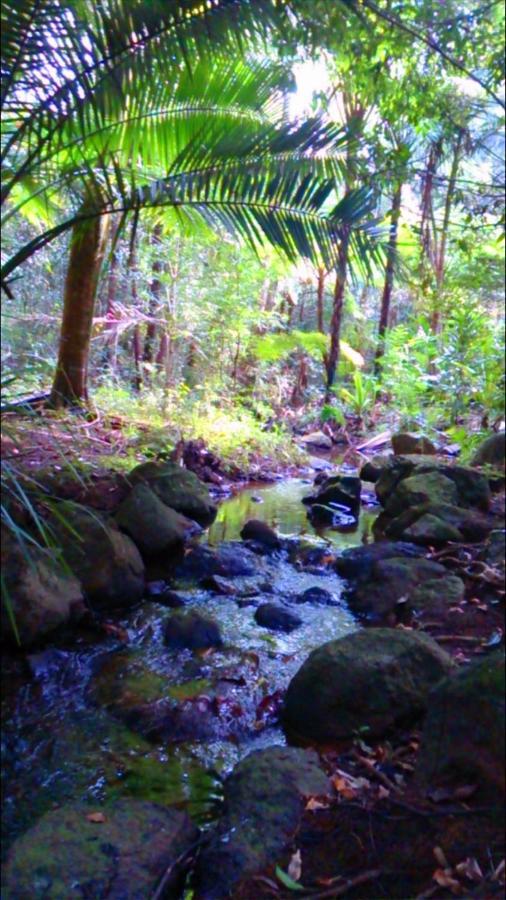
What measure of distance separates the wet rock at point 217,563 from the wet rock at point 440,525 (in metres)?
1.43

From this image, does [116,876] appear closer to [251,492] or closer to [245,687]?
[245,687]

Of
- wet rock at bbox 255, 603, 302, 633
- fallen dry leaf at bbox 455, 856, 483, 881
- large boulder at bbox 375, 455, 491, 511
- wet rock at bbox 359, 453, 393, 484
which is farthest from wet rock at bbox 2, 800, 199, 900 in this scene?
wet rock at bbox 359, 453, 393, 484

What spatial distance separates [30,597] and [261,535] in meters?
3.00

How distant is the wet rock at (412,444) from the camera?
1066cm

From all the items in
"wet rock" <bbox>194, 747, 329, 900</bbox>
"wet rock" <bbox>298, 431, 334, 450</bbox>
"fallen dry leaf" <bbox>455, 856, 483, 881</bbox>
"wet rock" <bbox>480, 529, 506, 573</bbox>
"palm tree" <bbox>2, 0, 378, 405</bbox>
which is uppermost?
"palm tree" <bbox>2, 0, 378, 405</bbox>

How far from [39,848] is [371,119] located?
4708 mm

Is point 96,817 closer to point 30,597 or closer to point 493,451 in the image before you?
point 30,597

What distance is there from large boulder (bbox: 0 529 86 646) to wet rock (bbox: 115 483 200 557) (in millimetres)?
1534

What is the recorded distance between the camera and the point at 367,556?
620cm

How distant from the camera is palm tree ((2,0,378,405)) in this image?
412 centimetres

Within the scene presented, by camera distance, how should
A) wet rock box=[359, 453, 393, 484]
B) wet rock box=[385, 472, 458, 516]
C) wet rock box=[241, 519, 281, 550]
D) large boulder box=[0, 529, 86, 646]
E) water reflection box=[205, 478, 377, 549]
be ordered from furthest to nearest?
wet rock box=[359, 453, 393, 484] < water reflection box=[205, 478, 377, 549] < wet rock box=[385, 472, 458, 516] < wet rock box=[241, 519, 281, 550] < large boulder box=[0, 529, 86, 646]

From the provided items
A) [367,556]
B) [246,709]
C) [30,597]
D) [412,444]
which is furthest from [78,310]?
[412,444]

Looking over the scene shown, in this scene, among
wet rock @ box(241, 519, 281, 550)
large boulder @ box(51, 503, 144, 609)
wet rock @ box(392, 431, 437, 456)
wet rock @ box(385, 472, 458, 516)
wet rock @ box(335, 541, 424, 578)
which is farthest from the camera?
wet rock @ box(392, 431, 437, 456)

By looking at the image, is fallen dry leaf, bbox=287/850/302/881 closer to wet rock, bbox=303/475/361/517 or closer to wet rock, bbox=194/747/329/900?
wet rock, bbox=194/747/329/900
